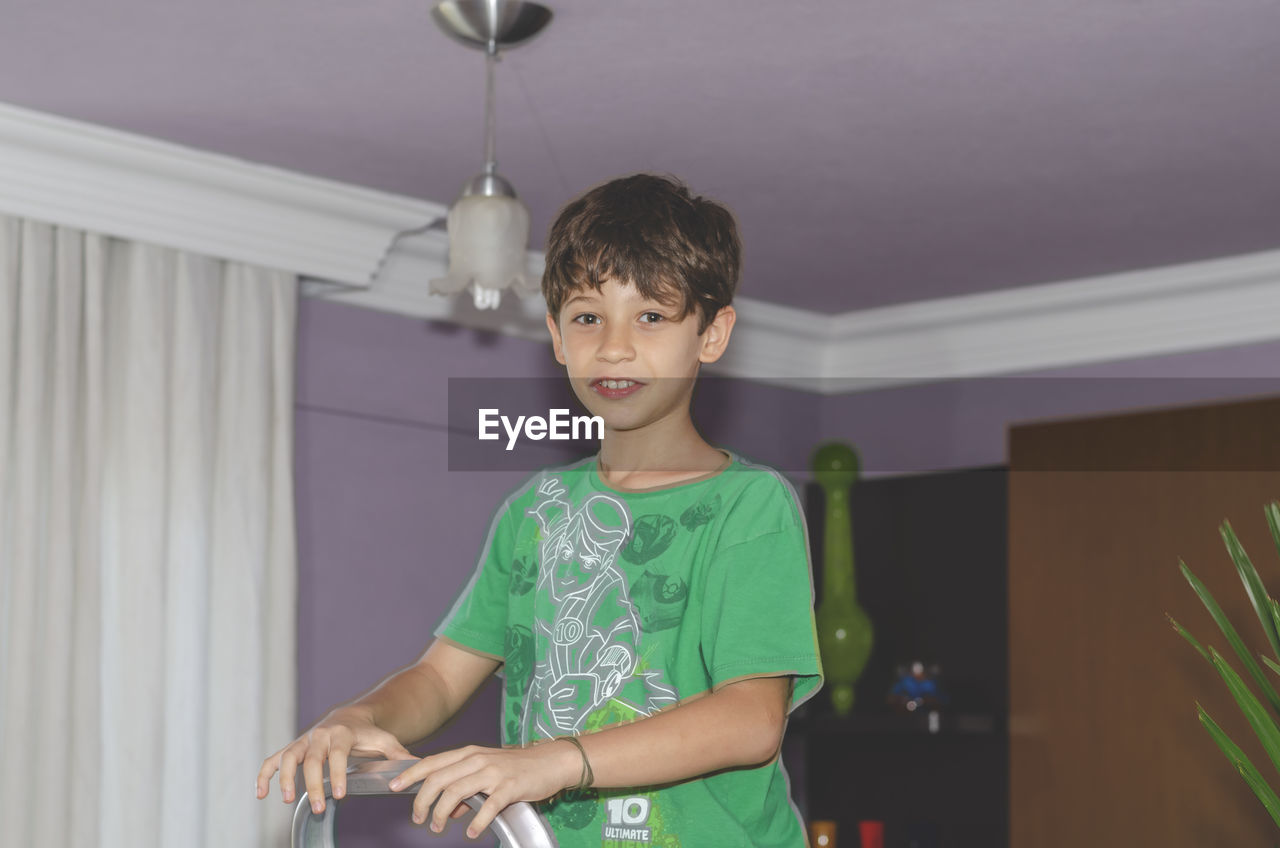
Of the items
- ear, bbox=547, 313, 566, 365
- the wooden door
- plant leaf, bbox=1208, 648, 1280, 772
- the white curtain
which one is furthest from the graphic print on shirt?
the wooden door

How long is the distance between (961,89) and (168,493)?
66.9 inches

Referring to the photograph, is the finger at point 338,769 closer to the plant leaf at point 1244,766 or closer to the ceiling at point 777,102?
the ceiling at point 777,102

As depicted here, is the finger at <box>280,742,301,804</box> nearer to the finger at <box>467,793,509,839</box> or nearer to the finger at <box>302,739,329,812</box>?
the finger at <box>302,739,329,812</box>

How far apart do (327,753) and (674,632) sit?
0.85ft

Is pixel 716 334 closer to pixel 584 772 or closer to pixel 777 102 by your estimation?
pixel 584 772

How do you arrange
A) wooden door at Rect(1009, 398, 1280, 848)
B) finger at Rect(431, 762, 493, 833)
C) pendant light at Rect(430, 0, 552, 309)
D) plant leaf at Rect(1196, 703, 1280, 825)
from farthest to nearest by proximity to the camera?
wooden door at Rect(1009, 398, 1280, 848) → plant leaf at Rect(1196, 703, 1280, 825) → pendant light at Rect(430, 0, 552, 309) → finger at Rect(431, 762, 493, 833)

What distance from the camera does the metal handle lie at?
3.01ft

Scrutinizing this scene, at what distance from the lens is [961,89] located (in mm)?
2629

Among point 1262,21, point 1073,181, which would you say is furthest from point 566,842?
point 1073,181

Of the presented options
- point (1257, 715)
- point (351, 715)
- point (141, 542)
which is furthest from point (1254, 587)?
point (141, 542)

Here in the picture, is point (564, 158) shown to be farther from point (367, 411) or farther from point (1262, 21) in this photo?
point (1262, 21)

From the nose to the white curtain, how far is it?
81.2 inches

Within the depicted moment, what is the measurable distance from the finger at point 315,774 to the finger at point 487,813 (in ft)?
0.45

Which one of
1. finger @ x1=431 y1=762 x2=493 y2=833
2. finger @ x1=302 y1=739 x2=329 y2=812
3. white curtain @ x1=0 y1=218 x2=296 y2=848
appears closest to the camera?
finger @ x1=431 y1=762 x2=493 y2=833
